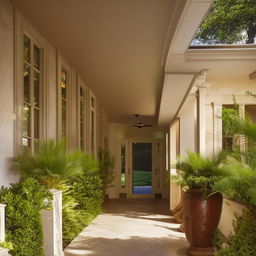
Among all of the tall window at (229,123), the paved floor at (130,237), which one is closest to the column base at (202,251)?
the paved floor at (130,237)

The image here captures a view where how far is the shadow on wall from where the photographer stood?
5984 millimetres

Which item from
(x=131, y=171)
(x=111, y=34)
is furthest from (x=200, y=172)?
(x=131, y=171)

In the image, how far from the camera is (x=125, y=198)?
16.1m

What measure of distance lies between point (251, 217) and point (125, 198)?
1220 cm

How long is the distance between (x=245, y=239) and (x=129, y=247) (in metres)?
2.68

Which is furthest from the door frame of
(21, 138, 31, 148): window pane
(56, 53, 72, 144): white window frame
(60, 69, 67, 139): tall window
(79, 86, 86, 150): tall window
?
(21, 138, 31, 148): window pane

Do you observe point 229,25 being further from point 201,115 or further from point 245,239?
point 245,239

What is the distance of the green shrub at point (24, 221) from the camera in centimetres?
404

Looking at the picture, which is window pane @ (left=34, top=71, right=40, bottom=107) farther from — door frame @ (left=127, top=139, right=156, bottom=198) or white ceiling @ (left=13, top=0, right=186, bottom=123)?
door frame @ (left=127, top=139, right=156, bottom=198)

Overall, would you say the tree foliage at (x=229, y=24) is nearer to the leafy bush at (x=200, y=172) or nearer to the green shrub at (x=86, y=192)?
the leafy bush at (x=200, y=172)

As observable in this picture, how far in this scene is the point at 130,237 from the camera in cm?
730

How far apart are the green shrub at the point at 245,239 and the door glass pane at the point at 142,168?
12.5m

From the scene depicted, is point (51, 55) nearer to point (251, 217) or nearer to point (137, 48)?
point (137, 48)

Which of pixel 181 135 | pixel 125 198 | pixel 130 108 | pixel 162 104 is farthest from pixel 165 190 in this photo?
pixel 162 104
